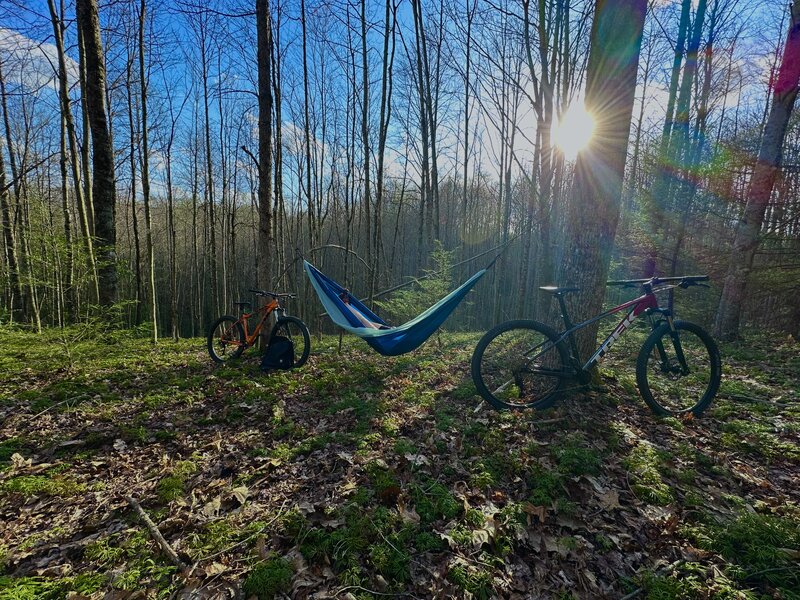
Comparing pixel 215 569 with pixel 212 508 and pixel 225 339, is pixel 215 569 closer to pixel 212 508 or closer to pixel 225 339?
pixel 212 508

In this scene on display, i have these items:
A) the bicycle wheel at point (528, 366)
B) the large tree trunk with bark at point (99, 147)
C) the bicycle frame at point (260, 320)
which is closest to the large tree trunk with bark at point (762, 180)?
the bicycle wheel at point (528, 366)

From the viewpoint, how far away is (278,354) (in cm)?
362

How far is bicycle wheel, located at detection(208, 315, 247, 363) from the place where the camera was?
4.00 meters

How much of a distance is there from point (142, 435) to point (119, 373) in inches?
63.1

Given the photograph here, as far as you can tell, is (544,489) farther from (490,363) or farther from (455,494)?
(490,363)

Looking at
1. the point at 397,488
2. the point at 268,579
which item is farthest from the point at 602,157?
the point at 268,579

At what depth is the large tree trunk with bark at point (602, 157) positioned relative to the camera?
237 cm

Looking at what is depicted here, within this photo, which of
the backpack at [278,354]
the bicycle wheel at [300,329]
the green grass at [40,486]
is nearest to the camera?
the green grass at [40,486]

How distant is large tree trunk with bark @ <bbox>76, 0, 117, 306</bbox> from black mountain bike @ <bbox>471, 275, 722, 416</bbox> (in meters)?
4.18

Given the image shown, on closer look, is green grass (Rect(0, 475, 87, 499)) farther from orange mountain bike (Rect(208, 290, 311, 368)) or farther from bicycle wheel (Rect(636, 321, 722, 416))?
bicycle wheel (Rect(636, 321, 722, 416))

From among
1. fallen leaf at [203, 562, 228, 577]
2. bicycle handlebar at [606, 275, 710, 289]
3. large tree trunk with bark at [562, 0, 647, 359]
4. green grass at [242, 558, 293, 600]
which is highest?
large tree trunk with bark at [562, 0, 647, 359]

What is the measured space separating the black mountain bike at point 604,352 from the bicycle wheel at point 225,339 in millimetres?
2936

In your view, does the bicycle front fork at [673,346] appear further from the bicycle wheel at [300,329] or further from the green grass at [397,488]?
the bicycle wheel at [300,329]

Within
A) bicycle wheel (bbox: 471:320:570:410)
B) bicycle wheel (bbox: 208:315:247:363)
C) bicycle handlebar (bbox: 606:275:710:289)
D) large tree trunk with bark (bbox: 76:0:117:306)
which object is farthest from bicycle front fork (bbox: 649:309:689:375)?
large tree trunk with bark (bbox: 76:0:117:306)
